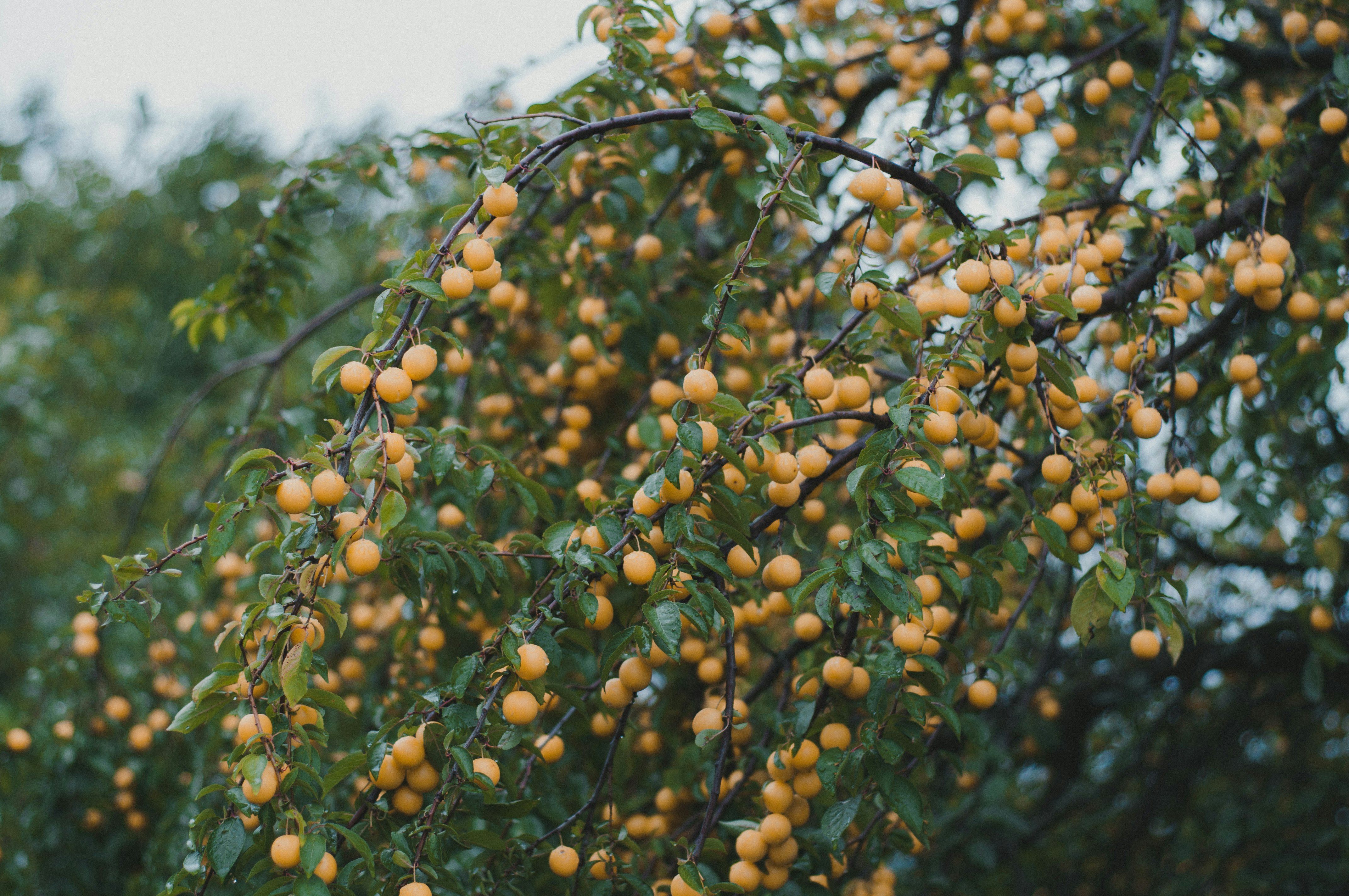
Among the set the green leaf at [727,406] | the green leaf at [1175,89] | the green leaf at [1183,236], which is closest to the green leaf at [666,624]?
the green leaf at [727,406]

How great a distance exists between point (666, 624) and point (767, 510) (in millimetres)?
347

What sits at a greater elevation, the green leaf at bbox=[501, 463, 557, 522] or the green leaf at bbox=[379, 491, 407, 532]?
the green leaf at bbox=[379, 491, 407, 532]

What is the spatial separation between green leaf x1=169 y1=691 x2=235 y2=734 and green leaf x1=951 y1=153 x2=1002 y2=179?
1.25 metres

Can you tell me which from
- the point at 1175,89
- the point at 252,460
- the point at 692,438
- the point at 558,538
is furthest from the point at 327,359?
the point at 1175,89

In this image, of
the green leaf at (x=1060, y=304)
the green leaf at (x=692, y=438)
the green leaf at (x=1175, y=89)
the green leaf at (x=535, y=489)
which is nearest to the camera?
the green leaf at (x=692, y=438)

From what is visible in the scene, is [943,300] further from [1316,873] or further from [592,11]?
[1316,873]

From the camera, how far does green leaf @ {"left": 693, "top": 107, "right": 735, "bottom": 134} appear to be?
50.4 inches

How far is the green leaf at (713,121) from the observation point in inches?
50.4

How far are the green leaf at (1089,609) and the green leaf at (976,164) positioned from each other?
628 mm

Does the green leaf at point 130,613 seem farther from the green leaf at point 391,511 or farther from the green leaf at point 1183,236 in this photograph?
the green leaf at point 1183,236

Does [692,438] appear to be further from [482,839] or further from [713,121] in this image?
[482,839]

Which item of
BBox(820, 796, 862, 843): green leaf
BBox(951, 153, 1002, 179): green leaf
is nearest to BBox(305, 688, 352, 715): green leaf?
BBox(820, 796, 862, 843): green leaf

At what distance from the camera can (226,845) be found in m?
1.18

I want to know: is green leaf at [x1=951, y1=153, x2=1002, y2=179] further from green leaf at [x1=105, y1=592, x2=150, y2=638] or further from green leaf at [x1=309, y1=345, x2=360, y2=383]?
green leaf at [x1=105, y1=592, x2=150, y2=638]
